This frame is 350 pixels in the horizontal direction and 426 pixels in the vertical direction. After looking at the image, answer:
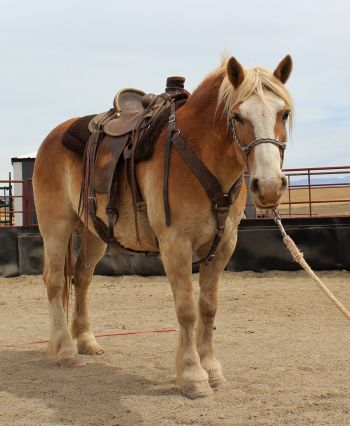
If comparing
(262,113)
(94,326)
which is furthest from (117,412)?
(94,326)

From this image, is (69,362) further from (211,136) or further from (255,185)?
(255,185)

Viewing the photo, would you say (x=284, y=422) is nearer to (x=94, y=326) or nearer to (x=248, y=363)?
(x=248, y=363)

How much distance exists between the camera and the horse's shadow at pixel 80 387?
10.8 feet

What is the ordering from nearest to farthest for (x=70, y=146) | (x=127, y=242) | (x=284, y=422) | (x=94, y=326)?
(x=284, y=422), (x=127, y=242), (x=70, y=146), (x=94, y=326)

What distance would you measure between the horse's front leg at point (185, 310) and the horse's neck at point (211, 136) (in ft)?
1.61

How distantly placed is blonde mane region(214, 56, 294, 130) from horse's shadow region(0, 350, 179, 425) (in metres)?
1.88

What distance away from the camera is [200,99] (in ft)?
11.8

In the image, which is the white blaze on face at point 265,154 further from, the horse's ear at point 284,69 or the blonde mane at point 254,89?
the horse's ear at point 284,69

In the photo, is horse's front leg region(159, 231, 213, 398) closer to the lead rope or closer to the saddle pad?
the lead rope

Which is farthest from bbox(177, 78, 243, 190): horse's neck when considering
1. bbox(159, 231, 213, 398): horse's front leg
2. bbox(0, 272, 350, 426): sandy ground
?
bbox(0, 272, 350, 426): sandy ground

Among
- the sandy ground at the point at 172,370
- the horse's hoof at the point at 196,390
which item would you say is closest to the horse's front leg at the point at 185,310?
the horse's hoof at the point at 196,390

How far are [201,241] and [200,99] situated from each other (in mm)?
912

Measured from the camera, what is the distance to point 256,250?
991 cm

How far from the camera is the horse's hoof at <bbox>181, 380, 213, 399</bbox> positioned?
3.51 metres
